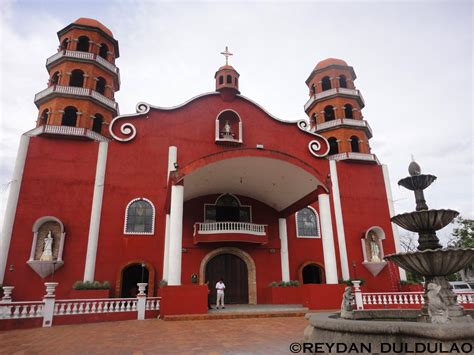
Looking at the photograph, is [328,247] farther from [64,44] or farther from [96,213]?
[64,44]

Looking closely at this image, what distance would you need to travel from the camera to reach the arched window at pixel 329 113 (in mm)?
20672

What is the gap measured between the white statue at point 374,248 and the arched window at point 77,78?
18.0 metres

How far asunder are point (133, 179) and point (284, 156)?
23.9 feet

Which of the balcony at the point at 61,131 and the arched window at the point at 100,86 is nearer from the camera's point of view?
the balcony at the point at 61,131

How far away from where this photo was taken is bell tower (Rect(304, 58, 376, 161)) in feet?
63.6

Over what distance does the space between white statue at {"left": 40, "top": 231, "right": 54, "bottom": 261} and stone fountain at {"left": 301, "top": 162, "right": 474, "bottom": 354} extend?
11368mm

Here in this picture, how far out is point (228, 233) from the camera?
14.9 metres

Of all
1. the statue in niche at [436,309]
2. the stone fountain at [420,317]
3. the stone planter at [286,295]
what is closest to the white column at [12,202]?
the stone planter at [286,295]

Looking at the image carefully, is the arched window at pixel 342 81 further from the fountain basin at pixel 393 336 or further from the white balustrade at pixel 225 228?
→ the fountain basin at pixel 393 336

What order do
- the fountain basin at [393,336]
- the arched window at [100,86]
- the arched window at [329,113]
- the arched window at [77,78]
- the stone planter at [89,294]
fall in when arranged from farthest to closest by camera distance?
the arched window at [329,113], the arched window at [100,86], the arched window at [77,78], the stone planter at [89,294], the fountain basin at [393,336]

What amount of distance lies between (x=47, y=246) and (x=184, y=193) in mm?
5925

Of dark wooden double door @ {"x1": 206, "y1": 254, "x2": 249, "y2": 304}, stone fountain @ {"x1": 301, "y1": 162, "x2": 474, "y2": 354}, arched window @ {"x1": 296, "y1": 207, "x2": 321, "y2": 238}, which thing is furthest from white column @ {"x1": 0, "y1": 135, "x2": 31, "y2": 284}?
arched window @ {"x1": 296, "y1": 207, "x2": 321, "y2": 238}

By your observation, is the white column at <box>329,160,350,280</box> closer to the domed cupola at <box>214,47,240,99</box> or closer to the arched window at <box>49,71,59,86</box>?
the domed cupola at <box>214,47,240,99</box>

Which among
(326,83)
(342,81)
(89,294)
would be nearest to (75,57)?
(89,294)
